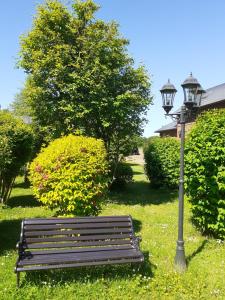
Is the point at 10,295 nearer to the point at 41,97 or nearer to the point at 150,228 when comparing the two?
the point at 150,228

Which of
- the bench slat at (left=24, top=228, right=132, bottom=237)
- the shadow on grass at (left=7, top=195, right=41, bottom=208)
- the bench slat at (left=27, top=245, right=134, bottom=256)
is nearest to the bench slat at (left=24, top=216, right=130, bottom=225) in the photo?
the bench slat at (left=24, top=228, right=132, bottom=237)

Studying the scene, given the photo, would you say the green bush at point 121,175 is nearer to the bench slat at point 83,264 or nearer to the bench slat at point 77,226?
the bench slat at point 77,226

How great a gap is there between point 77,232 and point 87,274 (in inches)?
32.1

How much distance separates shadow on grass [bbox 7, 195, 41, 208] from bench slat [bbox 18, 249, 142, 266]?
8.26 metres

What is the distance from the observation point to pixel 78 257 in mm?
5859

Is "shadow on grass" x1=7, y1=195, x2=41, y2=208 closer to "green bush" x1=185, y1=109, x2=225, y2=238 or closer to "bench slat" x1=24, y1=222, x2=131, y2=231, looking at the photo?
"green bush" x1=185, y1=109, x2=225, y2=238

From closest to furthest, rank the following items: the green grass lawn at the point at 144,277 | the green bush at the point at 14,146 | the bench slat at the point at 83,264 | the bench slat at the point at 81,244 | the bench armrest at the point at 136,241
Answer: the bench slat at the point at 83,264
the green grass lawn at the point at 144,277
the bench slat at the point at 81,244
the bench armrest at the point at 136,241
the green bush at the point at 14,146

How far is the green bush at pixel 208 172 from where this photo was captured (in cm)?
820

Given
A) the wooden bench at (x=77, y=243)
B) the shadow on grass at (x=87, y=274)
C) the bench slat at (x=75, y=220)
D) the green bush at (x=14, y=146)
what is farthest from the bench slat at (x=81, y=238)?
the green bush at (x=14, y=146)

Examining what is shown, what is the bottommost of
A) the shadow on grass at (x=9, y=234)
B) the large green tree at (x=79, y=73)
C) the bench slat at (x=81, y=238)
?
the shadow on grass at (x=9, y=234)

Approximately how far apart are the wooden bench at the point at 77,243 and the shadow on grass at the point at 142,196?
825cm

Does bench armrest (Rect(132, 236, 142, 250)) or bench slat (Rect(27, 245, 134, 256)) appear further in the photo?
bench armrest (Rect(132, 236, 142, 250))

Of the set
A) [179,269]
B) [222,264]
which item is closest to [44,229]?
[179,269]

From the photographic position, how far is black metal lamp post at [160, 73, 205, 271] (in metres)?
6.75
